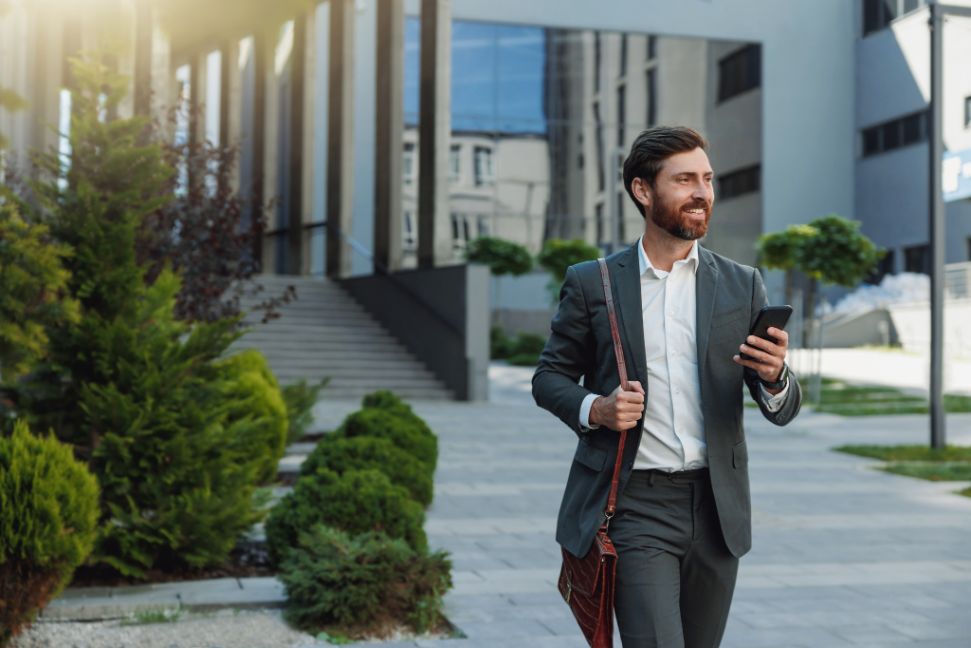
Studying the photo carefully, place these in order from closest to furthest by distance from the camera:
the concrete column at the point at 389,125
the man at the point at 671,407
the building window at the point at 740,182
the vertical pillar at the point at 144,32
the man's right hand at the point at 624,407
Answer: the man's right hand at the point at 624,407, the man at the point at 671,407, the concrete column at the point at 389,125, the vertical pillar at the point at 144,32, the building window at the point at 740,182

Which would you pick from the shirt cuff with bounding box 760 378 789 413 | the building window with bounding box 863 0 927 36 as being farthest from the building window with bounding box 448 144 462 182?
the shirt cuff with bounding box 760 378 789 413

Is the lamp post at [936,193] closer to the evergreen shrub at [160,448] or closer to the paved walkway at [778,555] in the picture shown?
the paved walkway at [778,555]

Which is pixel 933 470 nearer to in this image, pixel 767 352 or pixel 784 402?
pixel 784 402

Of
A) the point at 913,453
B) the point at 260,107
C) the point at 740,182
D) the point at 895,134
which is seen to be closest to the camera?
the point at 913,453

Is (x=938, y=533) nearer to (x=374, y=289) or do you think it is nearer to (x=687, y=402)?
(x=687, y=402)

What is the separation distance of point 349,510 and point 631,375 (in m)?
3.52

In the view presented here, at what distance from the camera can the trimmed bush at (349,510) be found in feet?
20.8

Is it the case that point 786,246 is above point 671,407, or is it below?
above

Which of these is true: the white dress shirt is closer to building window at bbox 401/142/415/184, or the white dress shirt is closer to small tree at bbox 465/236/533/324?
small tree at bbox 465/236/533/324

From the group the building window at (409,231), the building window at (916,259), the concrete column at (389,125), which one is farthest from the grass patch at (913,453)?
the building window at (916,259)

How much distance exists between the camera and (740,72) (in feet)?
139

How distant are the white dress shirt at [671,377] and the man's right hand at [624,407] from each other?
0.44ft

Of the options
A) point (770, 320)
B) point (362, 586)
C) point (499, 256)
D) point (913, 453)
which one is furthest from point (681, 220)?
point (499, 256)

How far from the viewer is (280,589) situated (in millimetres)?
6414
